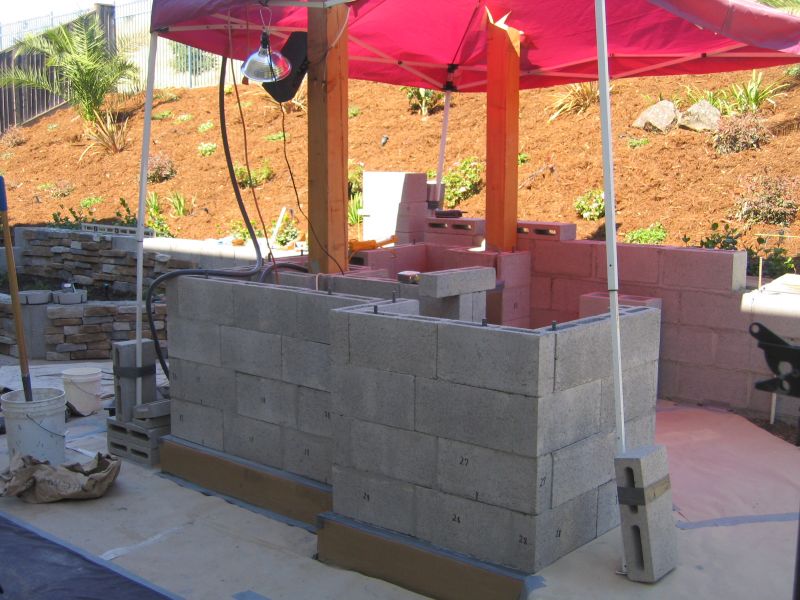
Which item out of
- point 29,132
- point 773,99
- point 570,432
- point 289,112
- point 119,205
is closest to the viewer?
point 570,432

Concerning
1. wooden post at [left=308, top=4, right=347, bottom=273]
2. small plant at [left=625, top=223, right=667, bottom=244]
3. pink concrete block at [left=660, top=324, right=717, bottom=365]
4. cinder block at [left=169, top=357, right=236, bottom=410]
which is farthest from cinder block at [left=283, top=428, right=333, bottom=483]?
small plant at [left=625, top=223, right=667, bottom=244]

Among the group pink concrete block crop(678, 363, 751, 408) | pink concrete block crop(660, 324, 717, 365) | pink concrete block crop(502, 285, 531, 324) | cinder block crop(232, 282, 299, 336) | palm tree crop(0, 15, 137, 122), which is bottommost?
pink concrete block crop(678, 363, 751, 408)

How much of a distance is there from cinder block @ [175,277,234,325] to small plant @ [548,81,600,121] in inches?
493

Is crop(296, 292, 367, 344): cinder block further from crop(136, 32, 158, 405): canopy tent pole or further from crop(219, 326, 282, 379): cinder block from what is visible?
crop(136, 32, 158, 405): canopy tent pole

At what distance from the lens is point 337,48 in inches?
271

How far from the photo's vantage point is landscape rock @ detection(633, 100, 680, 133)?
51.2 feet

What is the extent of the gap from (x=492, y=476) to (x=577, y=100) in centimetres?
1422

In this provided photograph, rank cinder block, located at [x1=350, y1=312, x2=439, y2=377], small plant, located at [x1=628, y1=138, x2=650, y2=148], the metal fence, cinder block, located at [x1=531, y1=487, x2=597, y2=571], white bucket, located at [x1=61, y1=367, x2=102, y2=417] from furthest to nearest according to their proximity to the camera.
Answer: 1. the metal fence
2. small plant, located at [x1=628, y1=138, x2=650, y2=148]
3. white bucket, located at [x1=61, y1=367, x2=102, y2=417]
4. cinder block, located at [x1=350, y1=312, x2=439, y2=377]
5. cinder block, located at [x1=531, y1=487, x2=597, y2=571]

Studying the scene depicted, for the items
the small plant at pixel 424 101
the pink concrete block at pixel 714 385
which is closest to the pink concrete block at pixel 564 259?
the pink concrete block at pixel 714 385

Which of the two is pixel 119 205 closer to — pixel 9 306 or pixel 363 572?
pixel 9 306

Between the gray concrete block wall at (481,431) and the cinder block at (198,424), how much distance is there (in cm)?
159

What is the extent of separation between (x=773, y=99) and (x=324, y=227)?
37.7 ft

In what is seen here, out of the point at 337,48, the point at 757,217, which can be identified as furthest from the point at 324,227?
the point at 757,217

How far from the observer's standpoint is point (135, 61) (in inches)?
1011
